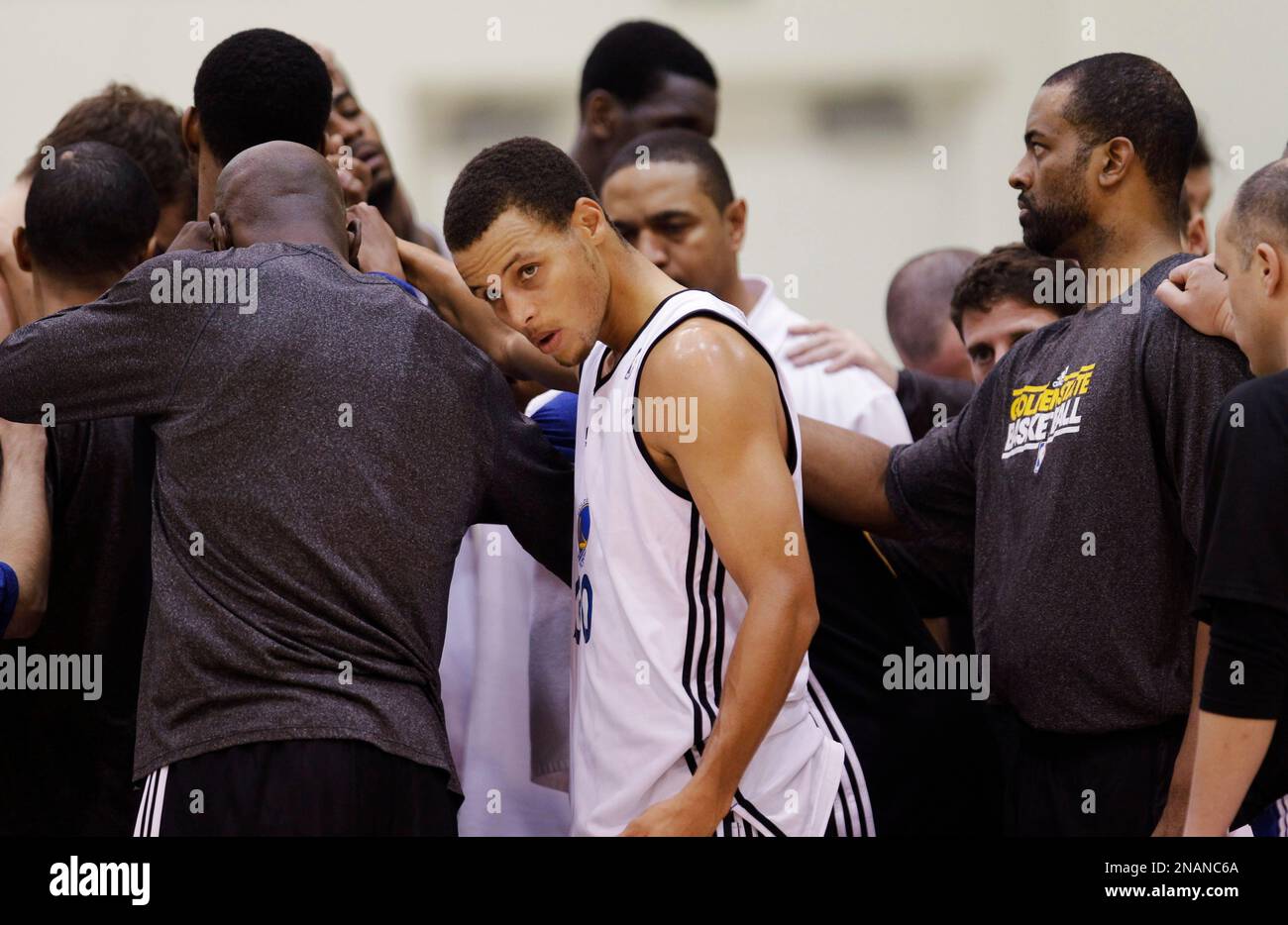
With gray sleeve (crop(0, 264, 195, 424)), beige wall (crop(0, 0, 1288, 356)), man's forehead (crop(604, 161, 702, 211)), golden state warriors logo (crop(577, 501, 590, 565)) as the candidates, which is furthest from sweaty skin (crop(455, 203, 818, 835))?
beige wall (crop(0, 0, 1288, 356))

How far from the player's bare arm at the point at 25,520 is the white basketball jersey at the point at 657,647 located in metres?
1.13

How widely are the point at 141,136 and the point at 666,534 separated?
2.35 metres

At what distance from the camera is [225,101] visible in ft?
10.6

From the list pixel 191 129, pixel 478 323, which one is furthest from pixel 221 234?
pixel 478 323

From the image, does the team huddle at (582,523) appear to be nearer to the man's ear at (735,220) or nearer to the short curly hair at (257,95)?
the short curly hair at (257,95)

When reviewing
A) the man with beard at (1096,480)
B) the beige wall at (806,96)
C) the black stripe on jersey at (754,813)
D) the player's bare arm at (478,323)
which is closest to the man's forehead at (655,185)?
the player's bare arm at (478,323)

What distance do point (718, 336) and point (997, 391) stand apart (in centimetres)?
91

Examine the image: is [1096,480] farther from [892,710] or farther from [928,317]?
[928,317]

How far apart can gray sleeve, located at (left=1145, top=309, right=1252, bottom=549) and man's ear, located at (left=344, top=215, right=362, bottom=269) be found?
1.60 meters

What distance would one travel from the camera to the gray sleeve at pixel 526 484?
297 centimetres

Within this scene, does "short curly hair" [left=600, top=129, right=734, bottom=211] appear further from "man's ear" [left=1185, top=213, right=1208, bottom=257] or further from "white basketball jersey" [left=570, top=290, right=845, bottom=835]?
"white basketball jersey" [left=570, top=290, right=845, bottom=835]

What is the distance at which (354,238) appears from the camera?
10.4 ft
